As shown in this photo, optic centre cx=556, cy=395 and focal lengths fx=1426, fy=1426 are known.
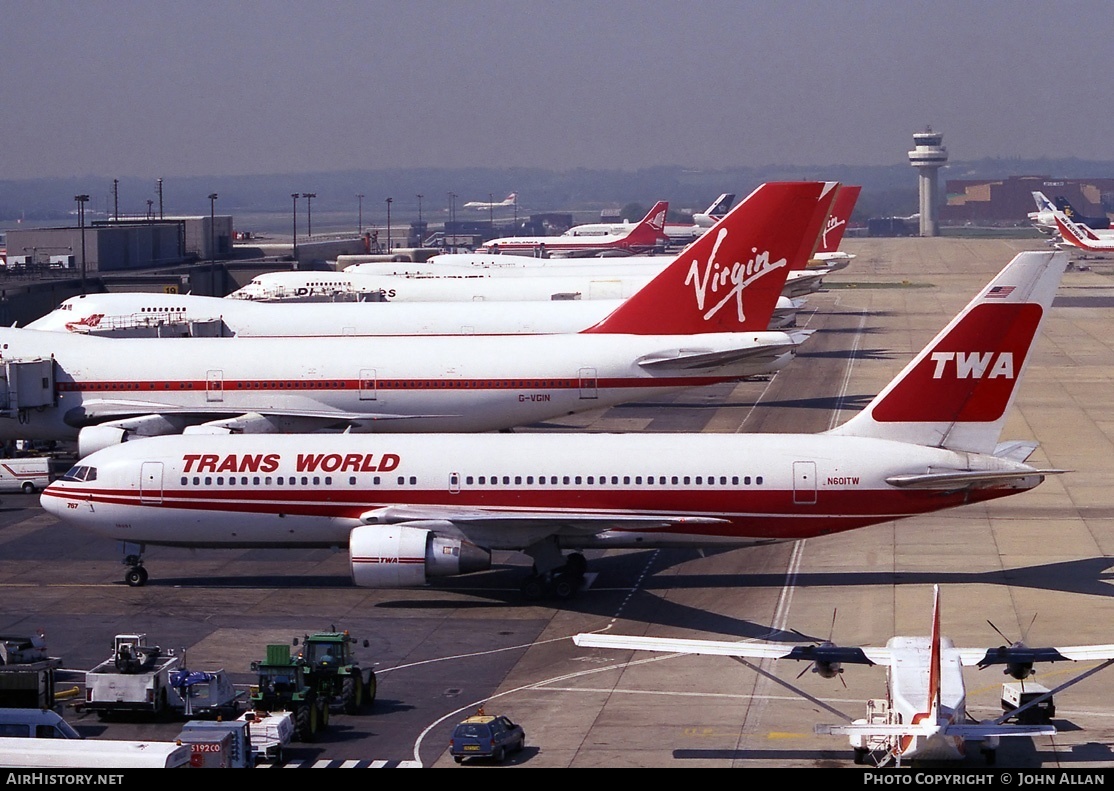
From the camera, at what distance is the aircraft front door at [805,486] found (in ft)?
118

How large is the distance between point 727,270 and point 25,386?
89.1ft

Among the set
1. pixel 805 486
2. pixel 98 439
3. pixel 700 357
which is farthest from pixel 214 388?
pixel 805 486

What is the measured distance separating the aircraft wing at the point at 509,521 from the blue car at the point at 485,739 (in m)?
10.5

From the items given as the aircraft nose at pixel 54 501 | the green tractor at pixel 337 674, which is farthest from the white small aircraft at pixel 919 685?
the aircraft nose at pixel 54 501

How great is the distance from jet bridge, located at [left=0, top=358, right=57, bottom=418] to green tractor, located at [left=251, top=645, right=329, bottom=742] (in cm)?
3000

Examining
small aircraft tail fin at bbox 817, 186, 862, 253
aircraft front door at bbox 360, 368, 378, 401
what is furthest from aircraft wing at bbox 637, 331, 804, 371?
small aircraft tail fin at bbox 817, 186, 862, 253

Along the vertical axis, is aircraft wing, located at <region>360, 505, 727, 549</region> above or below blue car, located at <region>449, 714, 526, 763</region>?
above

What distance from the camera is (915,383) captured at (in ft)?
120

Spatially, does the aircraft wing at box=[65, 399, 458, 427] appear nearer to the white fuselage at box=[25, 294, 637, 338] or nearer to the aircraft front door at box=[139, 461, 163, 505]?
the white fuselage at box=[25, 294, 637, 338]

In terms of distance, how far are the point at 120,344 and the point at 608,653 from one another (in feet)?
100

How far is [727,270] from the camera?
181 feet

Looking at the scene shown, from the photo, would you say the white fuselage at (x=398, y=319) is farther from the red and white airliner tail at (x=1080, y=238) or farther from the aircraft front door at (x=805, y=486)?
the red and white airliner tail at (x=1080, y=238)

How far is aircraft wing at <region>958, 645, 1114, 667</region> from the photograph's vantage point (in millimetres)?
23812

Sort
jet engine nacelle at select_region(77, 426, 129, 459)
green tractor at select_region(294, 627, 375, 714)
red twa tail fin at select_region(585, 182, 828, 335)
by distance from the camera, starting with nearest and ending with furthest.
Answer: green tractor at select_region(294, 627, 375, 714), jet engine nacelle at select_region(77, 426, 129, 459), red twa tail fin at select_region(585, 182, 828, 335)
